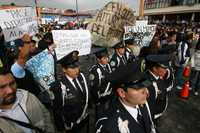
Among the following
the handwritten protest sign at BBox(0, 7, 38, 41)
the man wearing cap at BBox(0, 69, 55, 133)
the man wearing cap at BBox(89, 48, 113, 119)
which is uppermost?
the handwritten protest sign at BBox(0, 7, 38, 41)

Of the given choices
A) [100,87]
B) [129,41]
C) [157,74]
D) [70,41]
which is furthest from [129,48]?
[157,74]

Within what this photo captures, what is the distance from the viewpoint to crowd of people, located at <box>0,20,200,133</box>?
6.84 feet

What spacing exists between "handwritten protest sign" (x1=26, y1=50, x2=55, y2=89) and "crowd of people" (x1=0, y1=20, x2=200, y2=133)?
0.10 meters

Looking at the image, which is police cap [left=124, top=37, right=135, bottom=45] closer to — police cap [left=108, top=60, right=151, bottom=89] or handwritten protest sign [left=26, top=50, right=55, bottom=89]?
handwritten protest sign [left=26, top=50, right=55, bottom=89]

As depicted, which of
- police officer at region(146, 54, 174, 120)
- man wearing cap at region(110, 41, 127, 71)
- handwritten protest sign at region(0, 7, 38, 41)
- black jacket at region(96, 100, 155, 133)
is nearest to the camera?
black jacket at region(96, 100, 155, 133)

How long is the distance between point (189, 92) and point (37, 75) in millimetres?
5255

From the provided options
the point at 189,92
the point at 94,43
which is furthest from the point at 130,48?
the point at 189,92

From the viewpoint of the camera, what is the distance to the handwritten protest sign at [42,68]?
3.20 metres

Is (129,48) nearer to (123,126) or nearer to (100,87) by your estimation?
(100,87)

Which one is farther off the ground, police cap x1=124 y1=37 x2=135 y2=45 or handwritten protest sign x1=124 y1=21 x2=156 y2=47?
handwritten protest sign x1=124 y1=21 x2=156 y2=47

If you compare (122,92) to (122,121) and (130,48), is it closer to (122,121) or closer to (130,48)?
(122,121)

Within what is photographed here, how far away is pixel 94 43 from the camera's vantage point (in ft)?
19.7

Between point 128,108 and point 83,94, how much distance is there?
129cm

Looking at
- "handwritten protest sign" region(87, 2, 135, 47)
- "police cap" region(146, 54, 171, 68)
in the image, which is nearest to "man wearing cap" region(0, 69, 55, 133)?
"police cap" region(146, 54, 171, 68)
